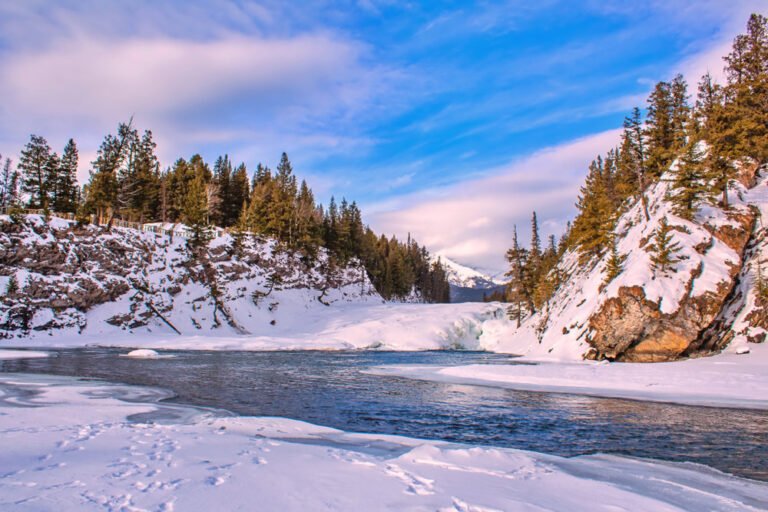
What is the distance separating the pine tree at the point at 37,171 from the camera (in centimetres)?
6278

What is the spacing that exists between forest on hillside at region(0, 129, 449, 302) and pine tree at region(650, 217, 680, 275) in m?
57.7

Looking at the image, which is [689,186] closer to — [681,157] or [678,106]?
[681,157]

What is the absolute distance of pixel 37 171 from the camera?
6406cm

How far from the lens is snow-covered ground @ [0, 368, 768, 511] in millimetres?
5289

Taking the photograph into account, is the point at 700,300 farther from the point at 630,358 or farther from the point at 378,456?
the point at 378,456

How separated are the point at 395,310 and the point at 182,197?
4448 centimetres

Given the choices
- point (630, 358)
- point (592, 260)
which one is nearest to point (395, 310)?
point (592, 260)

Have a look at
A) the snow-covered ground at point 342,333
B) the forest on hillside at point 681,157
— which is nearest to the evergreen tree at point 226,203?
the snow-covered ground at point 342,333

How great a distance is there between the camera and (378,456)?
8258 millimetres

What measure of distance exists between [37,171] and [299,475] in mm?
78178

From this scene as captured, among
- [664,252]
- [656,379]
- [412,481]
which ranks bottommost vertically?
[656,379]

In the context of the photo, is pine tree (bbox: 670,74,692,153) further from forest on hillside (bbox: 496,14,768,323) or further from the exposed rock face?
the exposed rock face

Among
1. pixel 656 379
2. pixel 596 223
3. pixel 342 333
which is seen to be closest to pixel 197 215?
pixel 342 333

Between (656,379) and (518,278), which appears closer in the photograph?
(656,379)
